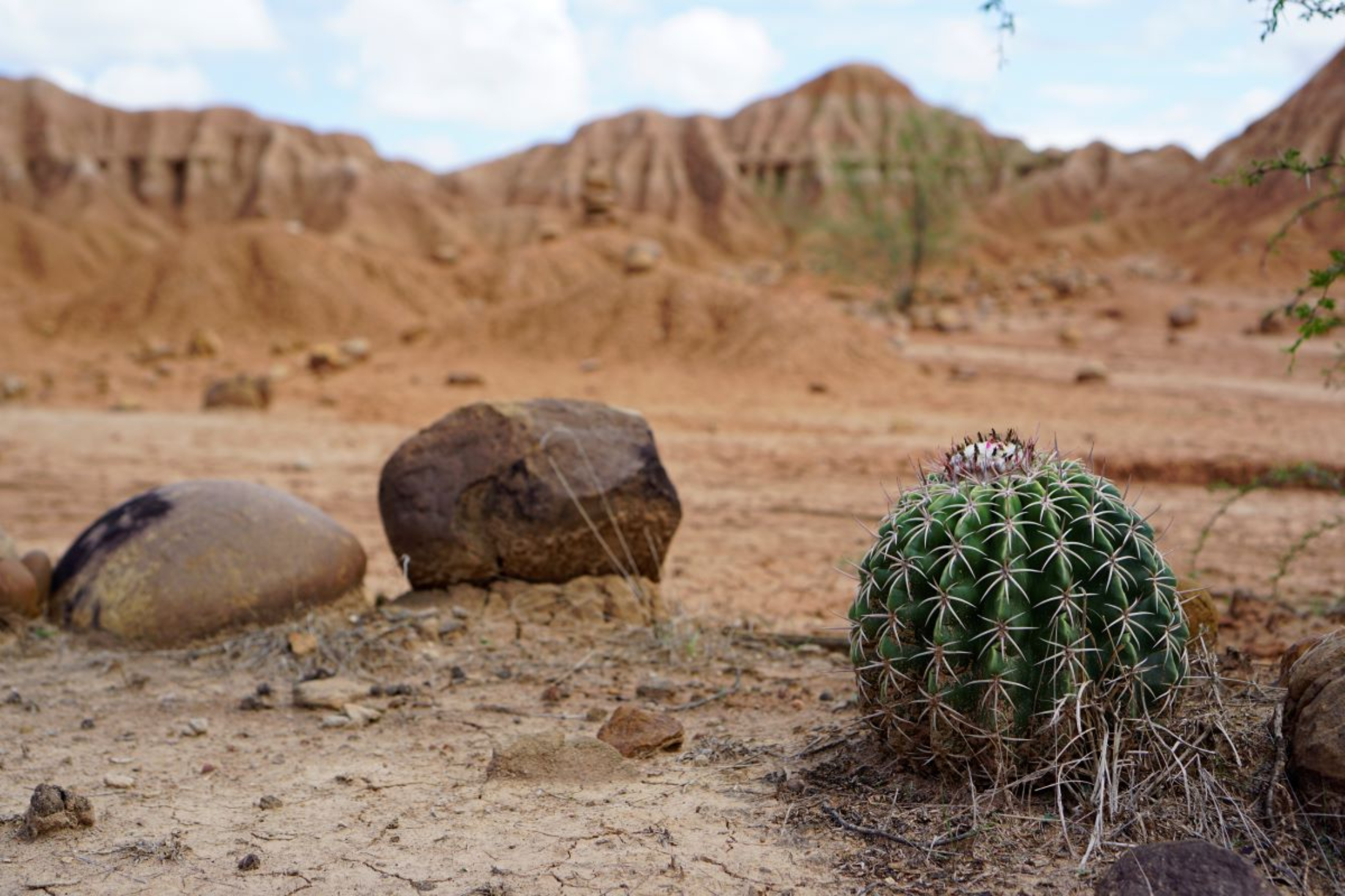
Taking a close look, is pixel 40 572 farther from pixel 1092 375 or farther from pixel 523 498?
pixel 1092 375

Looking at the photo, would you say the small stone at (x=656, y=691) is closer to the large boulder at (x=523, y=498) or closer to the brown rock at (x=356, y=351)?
the large boulder at (x=523, y=498)

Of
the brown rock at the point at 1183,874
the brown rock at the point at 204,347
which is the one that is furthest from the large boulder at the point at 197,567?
the brown rock at the point at 204,347

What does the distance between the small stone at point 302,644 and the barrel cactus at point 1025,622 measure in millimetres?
2688

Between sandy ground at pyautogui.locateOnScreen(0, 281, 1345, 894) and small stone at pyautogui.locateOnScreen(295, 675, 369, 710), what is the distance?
3.9 inches

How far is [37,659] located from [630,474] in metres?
2.66

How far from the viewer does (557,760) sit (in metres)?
3.33

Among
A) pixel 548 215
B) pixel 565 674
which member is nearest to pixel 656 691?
pixel 565 674

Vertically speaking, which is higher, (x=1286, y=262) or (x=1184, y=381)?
(x=1286, y=262)

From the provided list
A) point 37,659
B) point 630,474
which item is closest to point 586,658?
point 630,474

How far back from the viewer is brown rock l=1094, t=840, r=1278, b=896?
2207mm

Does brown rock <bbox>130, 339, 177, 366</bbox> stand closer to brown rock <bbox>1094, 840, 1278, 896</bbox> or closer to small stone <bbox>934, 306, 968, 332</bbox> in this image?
small stone <bbox>934, 306, 968, 332</bbox>

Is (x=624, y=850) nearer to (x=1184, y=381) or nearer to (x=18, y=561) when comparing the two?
(x=18, y=561)

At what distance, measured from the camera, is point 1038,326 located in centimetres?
2358

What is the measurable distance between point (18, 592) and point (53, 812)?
2.23 metres
